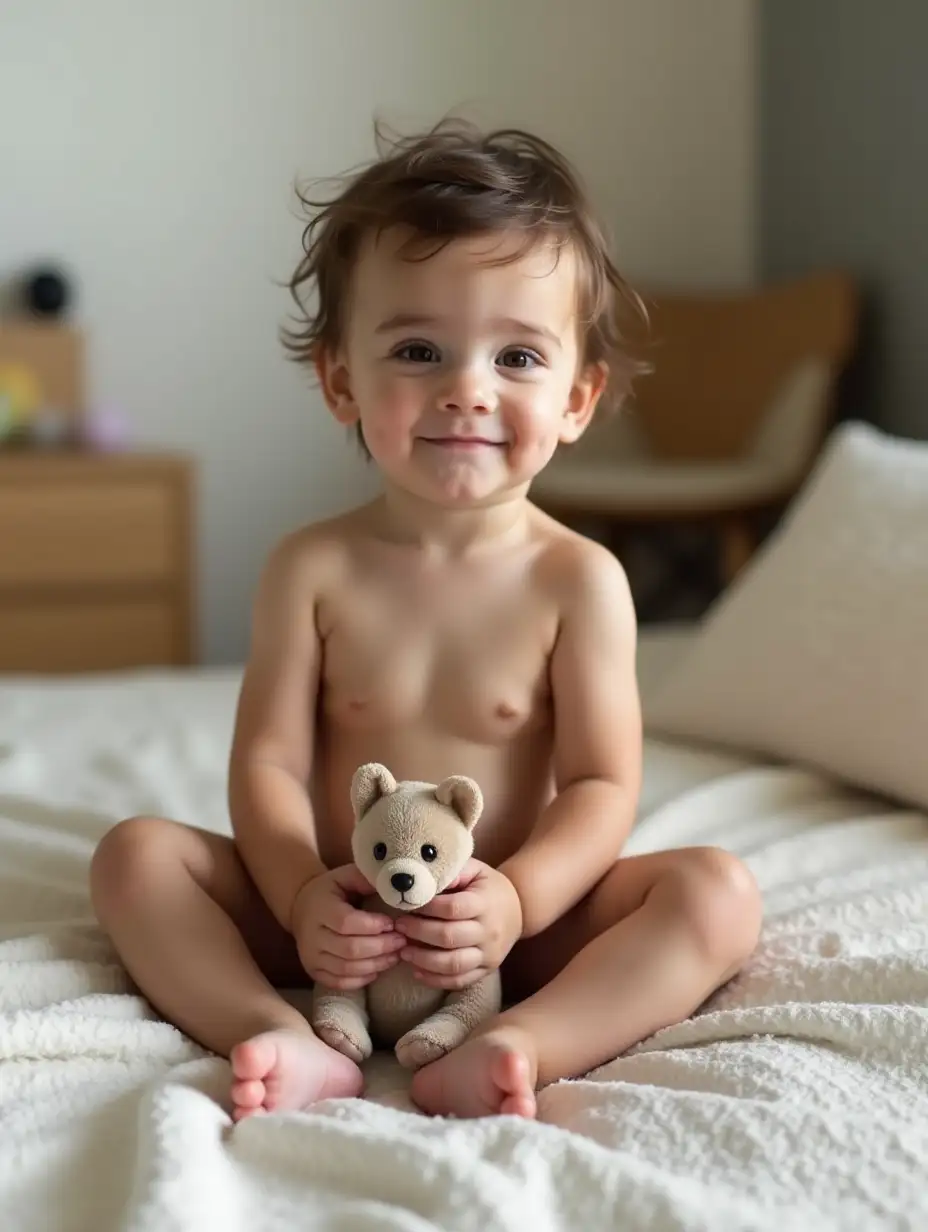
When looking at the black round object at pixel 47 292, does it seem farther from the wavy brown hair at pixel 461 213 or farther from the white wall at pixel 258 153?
the wavy brown hair at pixel 461 213

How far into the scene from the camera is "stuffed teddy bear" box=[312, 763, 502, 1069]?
85 cm

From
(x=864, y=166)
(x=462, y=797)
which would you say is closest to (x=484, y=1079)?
(x=462, y=797)

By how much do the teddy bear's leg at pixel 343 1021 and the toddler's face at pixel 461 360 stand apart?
32 cm

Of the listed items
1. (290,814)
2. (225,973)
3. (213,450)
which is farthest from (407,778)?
(213,450)

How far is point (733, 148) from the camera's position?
3.19m

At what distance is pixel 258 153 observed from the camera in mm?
3010

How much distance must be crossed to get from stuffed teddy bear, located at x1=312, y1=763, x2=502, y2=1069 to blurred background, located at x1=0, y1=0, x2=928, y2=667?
1.83 metres

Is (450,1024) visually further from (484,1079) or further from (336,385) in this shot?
(336,385)

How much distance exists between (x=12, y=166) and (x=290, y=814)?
2.25 metres

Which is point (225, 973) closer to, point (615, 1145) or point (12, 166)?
point (615, 1145)

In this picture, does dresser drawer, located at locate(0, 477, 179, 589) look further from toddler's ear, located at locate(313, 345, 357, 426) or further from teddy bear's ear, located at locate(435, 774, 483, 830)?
teddy bear's ear, located at locate(435, 774, 483, 830)

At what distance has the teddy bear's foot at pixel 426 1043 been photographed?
0.87 meters

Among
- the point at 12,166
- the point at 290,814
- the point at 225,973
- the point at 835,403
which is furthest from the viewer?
the point at 12,166

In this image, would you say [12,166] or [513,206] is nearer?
[513,206]
